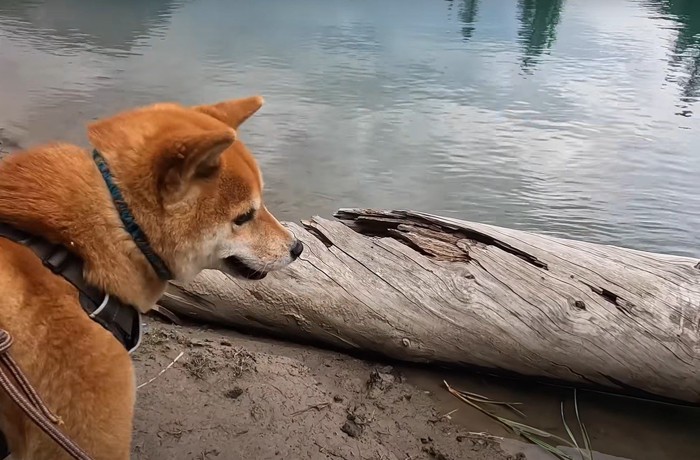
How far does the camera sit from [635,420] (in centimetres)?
451

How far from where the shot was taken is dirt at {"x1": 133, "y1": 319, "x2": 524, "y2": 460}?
3.66 meters

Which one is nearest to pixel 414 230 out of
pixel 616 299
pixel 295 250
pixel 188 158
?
pixel 616 299

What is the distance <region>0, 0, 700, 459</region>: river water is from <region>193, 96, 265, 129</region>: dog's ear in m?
3.32

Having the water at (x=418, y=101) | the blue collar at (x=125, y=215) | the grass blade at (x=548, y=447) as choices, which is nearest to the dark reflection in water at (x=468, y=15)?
the water at (x=418, y=101)

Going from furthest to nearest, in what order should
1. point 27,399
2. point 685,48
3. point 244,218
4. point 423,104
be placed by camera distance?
point 685,48 → point 423,104 → point 244,218 → point 27,399

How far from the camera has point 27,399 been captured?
1.96m

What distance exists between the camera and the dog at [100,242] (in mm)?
2070

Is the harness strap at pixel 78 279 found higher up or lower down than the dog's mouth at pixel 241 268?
higher up

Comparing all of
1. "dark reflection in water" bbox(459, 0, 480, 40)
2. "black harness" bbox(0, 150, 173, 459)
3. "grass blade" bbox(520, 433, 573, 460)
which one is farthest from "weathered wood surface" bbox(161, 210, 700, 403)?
"dark reflection in water" bbox(459, 0, 480, 40)

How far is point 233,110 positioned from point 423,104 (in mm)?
10978

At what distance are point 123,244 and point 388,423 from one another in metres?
2.41

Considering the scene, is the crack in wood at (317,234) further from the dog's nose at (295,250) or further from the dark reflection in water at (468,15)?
the dark reflection in water at (468,15)

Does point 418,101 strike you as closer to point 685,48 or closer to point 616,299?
point 616,299

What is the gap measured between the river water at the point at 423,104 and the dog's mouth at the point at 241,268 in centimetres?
297
